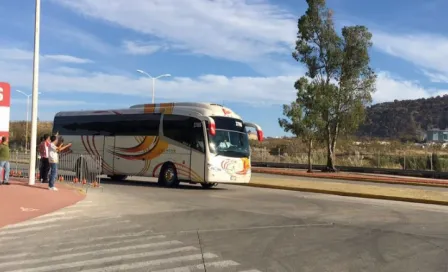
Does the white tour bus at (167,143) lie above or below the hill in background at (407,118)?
below

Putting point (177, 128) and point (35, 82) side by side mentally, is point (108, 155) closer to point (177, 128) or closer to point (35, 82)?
point (177, 128)

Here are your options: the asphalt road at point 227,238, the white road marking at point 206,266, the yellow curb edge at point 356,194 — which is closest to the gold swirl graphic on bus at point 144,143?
the yellow curb edge at point 356,194

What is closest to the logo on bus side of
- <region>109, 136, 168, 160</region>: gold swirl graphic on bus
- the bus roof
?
the bus roof

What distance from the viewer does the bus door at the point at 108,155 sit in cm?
2400

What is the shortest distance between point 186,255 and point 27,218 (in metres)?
5.10

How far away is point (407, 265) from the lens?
7.22m

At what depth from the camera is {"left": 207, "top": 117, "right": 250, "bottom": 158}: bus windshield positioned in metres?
20.0

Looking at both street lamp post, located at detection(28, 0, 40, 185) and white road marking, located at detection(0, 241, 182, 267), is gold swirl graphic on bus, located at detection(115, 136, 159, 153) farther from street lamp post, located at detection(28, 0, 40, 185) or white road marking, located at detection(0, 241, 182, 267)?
white road marking, located at detection(0, 241, 182, 267)

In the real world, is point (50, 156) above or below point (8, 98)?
below

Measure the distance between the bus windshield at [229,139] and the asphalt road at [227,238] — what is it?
548 centimetres

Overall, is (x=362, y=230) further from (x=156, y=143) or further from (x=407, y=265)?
(x=156, y=143)

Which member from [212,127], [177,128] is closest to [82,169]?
[177,128]

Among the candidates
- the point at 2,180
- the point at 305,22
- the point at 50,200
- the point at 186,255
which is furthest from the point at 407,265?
the point at 305,22

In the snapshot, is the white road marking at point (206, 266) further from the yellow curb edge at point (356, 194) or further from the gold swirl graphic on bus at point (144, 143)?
the gold swirl graphic on bus at point (144, 143)
